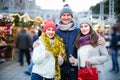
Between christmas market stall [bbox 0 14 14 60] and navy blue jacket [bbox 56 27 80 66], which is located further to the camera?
christmas market stall [bbox 0 14 14 60]

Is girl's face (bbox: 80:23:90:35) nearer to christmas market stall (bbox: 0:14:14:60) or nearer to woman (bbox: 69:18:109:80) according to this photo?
woman (bbox: 69:18:109:80)

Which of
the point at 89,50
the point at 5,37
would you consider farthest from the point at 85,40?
the point at 5,37

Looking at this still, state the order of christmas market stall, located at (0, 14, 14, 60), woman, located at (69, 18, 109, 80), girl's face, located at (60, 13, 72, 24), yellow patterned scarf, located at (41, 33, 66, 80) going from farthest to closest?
christmas market stall, located at (0, 14, 14, 60)
girl's face, located at (60, 13, 72, 24)
yellow patterned scarf, located at (41, 33, 66, 80)
woman, located at (69, 18, 109, 80)

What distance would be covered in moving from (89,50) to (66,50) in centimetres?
31

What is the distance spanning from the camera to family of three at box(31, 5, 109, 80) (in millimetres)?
4496

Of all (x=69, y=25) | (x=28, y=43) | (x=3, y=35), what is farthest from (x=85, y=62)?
(x=3, y=35)

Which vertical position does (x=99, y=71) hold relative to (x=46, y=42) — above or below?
below

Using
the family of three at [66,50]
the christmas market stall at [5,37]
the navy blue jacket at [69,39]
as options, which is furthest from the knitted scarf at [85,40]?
the christmas market stall at [5,37]

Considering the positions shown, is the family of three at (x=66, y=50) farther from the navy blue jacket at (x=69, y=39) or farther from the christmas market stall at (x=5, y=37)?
the christmas market stall at (x=5, y=37)

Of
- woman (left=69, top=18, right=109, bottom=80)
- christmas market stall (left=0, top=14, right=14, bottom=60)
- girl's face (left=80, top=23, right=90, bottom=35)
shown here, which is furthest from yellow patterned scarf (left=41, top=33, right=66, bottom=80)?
christmas market stall (left=0, top=14, right=14, bottom=60)

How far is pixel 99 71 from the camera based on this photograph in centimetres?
451

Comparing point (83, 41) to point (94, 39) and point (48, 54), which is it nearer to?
point (94, 39)

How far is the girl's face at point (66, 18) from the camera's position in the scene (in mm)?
4699

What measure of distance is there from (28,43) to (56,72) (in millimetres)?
10893
